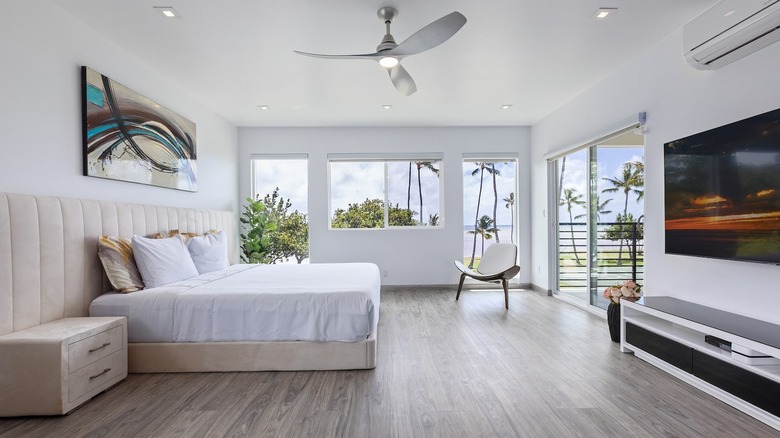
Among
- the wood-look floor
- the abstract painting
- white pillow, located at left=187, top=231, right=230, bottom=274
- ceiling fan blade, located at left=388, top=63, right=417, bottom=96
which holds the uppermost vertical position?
ceiling fan blade, located at left=388, top=63, right=417, bottom=96

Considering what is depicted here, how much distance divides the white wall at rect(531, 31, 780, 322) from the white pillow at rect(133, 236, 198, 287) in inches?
162

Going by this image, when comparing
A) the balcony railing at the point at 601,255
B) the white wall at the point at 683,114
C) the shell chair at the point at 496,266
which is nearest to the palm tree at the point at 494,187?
the shell chair at the point at 496,266

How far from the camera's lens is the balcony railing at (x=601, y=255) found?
3641 mm

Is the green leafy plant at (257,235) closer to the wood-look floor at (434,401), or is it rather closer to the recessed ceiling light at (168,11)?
the wood-look floor at (434,401)

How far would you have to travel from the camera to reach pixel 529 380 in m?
2.44

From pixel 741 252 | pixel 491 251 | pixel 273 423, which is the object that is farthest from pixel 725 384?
pixel 491 251

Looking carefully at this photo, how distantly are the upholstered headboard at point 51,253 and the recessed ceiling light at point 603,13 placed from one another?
12.8 ft

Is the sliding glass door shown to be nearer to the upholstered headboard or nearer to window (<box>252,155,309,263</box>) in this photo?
window (<box>252,155,309,263</box>)

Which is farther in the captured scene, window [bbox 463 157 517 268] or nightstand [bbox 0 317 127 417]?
window [bbox 463 157 517 268]

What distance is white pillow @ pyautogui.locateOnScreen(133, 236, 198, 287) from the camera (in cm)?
280

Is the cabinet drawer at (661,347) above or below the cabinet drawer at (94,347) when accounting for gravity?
below

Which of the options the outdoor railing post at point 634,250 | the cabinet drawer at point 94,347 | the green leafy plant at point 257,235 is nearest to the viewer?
the cabinet drawer at point 94,347

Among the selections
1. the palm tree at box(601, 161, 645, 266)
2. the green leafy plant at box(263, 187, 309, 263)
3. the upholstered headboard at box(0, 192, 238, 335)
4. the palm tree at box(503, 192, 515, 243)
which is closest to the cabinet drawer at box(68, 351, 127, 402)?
the upholstered headboard at box(0, 192, 238, 335)

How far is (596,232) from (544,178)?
54.1 inches
